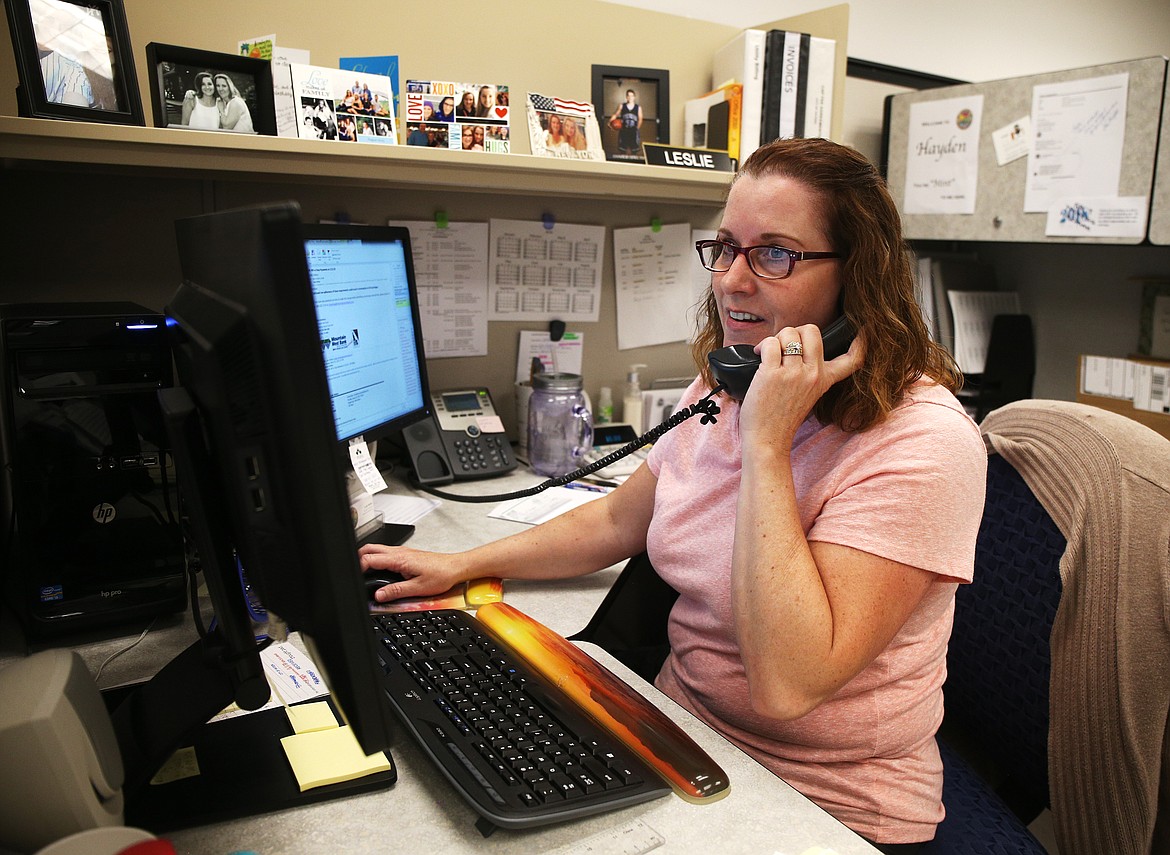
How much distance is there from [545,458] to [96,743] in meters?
1.20

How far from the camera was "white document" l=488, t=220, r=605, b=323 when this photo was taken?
6.02ft

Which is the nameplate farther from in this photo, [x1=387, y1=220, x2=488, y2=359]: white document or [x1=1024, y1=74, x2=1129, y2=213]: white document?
[x1=1024, y1=74, x2=1129, y2=213]: white document

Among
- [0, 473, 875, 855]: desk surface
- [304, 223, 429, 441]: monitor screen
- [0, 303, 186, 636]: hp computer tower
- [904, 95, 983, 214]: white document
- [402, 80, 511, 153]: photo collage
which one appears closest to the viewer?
[0, 473, 875, 855]: desk surface

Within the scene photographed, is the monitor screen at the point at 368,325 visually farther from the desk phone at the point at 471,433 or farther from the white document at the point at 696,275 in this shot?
the white document at the point at 696,275

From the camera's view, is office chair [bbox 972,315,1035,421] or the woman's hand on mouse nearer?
the woman's hand on mouse

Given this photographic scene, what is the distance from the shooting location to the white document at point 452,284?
175 cm

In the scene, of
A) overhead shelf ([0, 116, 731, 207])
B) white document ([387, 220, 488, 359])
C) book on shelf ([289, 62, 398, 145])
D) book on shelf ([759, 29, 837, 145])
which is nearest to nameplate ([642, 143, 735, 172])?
overhead shelf ([0, 116, 731, 207])

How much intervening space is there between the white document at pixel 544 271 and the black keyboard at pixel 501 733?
41.6 inches

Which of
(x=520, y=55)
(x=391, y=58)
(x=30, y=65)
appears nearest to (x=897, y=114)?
(x=520, y=55)

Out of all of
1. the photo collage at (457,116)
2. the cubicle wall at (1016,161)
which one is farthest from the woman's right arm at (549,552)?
the cubicle wall at (1016,161)

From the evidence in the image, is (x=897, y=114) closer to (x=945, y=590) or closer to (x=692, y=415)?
(x=692, y=415)

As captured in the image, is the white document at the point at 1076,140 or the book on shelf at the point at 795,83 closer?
the book on shelf at the point at 795,83

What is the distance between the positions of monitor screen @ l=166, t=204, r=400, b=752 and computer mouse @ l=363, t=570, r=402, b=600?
510 millimetres

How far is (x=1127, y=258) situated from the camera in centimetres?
239
